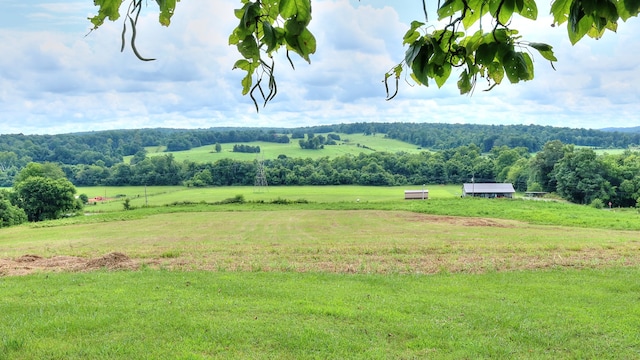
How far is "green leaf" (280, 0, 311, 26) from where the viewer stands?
129cm

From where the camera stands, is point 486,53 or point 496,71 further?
point 496,71

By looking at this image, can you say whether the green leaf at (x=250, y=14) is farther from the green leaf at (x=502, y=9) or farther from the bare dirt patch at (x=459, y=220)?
the bare dirt patch at (x=459, y=220)

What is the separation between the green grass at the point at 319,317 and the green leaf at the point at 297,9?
473cm

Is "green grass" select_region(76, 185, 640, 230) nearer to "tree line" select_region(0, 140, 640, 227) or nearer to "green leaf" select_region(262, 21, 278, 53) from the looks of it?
"tree line" select_region(0, 140, 640, 227)

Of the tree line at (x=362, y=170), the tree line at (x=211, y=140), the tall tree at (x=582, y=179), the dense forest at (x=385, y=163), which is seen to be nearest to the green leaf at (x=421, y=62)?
the dense forest at (x=385, y=163)

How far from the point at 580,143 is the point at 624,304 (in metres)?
103

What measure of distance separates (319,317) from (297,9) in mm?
6077

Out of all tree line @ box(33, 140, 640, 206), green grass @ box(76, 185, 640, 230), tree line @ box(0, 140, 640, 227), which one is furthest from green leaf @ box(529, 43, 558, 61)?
tree line @ box(33, 140, 640, 206)

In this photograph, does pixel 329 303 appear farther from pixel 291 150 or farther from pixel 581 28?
pixel 291 150

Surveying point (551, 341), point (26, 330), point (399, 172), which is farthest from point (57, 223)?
point (399, 172)

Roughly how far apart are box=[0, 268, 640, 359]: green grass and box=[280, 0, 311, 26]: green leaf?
15.5 feet

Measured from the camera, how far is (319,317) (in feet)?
22.0

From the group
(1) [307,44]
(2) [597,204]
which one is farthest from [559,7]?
(2) [597,204]

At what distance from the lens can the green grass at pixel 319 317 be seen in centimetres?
537
